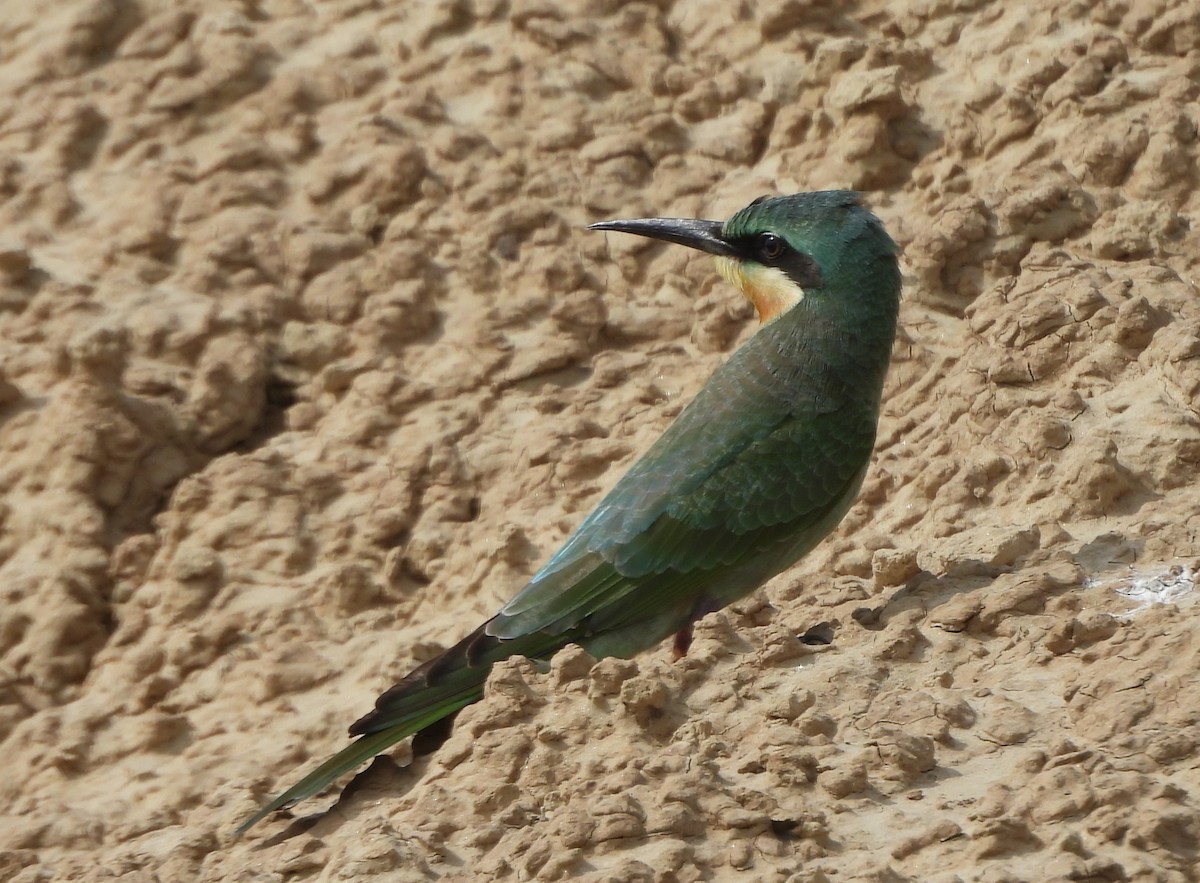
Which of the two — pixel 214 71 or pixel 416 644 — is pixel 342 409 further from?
pixel 214 71

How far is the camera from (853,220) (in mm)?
4055

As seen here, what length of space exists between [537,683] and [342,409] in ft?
5.46

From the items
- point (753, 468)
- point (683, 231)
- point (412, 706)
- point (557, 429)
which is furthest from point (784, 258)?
point (412, 706)

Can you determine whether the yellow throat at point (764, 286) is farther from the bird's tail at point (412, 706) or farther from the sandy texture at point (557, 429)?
the bird's tail at point (412, 706)

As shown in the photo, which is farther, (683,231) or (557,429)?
(557,429)

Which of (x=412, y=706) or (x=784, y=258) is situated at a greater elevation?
(x=784, y=258)

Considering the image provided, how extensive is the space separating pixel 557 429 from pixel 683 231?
0.58 m

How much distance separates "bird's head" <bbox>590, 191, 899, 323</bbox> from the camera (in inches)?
159

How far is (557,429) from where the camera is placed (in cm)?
450

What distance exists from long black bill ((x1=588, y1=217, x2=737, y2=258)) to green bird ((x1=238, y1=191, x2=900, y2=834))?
12cm

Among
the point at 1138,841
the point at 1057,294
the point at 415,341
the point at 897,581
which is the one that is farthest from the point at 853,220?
the point at 1138,841

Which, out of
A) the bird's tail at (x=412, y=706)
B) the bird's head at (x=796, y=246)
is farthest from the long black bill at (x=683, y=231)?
the bird's tail at (x=412, y=706)

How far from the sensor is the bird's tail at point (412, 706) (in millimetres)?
3383

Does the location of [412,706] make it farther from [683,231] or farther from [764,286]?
[683,231]
